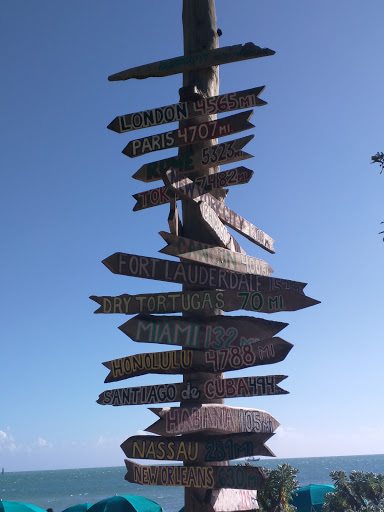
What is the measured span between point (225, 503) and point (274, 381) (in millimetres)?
1490

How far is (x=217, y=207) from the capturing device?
25.6 feet

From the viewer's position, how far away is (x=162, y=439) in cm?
677

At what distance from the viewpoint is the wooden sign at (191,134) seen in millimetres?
7793

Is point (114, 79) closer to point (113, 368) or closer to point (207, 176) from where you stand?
point (207, 176)

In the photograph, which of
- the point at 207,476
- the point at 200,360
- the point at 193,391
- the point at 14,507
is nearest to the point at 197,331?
the point at 200,360

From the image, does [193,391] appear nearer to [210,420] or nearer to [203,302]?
[210,420]

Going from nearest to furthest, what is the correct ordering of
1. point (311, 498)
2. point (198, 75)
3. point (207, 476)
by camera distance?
point (207, 476)
point (198, 75)
point (311, 498)

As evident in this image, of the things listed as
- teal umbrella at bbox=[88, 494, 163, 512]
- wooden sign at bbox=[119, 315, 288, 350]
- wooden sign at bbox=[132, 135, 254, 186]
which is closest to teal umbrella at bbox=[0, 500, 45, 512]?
teal umbrella at bbox=[88, 494, 163, 512]

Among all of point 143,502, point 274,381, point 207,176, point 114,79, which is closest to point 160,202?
point 207,176

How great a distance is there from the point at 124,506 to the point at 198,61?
63.3ft

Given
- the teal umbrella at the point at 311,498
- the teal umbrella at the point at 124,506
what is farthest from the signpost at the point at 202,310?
the teal umbrella at the point at 311,498

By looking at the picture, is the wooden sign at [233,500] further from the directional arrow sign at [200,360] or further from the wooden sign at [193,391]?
the directional arrow sign at [200,360]

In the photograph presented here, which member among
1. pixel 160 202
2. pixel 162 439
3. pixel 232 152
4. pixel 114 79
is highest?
pixel 114 79

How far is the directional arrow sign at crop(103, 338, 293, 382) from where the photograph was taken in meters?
6.81
